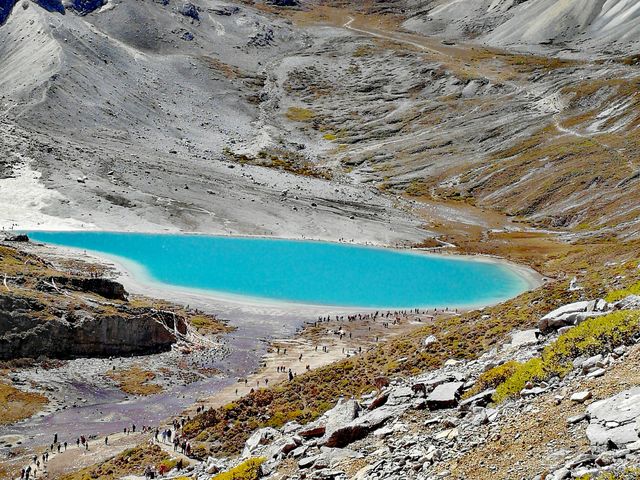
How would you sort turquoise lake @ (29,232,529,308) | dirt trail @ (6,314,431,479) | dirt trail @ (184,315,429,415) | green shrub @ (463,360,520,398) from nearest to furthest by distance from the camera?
green shrub @ (463,360,520,398)
dirt trail @ (6,314,431,479)
dirt trail @ (184,315,429,415)
turquoise lake @ (29,232,529,308)

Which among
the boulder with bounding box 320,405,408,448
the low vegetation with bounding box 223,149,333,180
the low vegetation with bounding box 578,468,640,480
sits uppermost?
the low vegetation with bounding box 223,149,333,180

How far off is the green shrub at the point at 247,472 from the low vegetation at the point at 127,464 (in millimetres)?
8427

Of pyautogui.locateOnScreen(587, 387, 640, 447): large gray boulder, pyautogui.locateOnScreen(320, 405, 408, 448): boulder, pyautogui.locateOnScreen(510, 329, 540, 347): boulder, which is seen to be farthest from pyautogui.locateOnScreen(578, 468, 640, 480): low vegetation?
pyautogui.locateOnScreen(510, 329, 540, 347): boulder

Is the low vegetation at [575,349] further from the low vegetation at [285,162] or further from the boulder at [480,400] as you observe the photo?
the low vegetation at [285,162]

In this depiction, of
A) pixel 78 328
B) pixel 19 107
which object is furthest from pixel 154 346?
pixel 19 107

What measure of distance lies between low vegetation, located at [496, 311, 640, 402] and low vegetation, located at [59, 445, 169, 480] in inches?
595

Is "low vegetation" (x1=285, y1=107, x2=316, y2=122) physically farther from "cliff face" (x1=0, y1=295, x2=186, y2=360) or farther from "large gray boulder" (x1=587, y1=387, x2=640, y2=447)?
"large gray boulder" (x1=587, y1=387, x2=640, y2=447)

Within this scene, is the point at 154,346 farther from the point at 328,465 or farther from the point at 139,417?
the point at 328,465

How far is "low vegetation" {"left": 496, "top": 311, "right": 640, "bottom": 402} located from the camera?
13.9 m

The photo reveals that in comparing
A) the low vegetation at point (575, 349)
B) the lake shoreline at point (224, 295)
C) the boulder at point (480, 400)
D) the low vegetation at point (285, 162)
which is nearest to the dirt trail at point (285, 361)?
the lake shoreline at point (224, 295)

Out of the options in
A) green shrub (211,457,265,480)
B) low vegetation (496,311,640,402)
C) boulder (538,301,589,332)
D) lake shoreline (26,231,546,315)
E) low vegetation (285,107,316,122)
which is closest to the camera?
low vegetation (496,311,640,402)

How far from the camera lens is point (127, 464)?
25312 millimetres

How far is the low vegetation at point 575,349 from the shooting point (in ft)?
45.5

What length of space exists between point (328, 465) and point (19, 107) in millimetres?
145751
